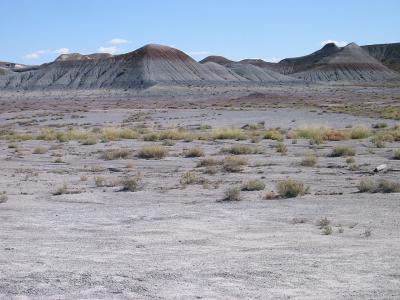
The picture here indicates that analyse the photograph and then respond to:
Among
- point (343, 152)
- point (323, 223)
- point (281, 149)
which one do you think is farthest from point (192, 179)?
point (281, 149)

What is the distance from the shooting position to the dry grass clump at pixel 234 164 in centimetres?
2277

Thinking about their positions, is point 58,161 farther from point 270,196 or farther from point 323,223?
point 323,223

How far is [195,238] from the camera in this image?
12211 millimetres

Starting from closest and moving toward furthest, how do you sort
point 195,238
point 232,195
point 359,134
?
point 195,238, point 232,195, point 359,134

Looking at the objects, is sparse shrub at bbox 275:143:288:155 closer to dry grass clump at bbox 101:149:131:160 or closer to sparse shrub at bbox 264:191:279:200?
dry grass clump at bbox 101:149:131:160

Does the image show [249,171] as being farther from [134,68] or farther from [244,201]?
[134,68]

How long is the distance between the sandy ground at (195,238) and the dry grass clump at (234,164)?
27 centimetres

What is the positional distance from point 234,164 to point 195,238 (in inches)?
442

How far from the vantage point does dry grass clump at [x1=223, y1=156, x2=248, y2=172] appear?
74.7ft

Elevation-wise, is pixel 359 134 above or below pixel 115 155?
above

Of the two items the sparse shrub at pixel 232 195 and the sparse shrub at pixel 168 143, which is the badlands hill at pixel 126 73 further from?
the sparse shrub at pixel 232 195

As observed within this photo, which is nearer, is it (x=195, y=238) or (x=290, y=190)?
(x=195, y=238)

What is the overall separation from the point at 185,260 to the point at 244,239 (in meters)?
2.02

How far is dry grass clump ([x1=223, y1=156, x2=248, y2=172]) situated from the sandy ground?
266 millimetres
